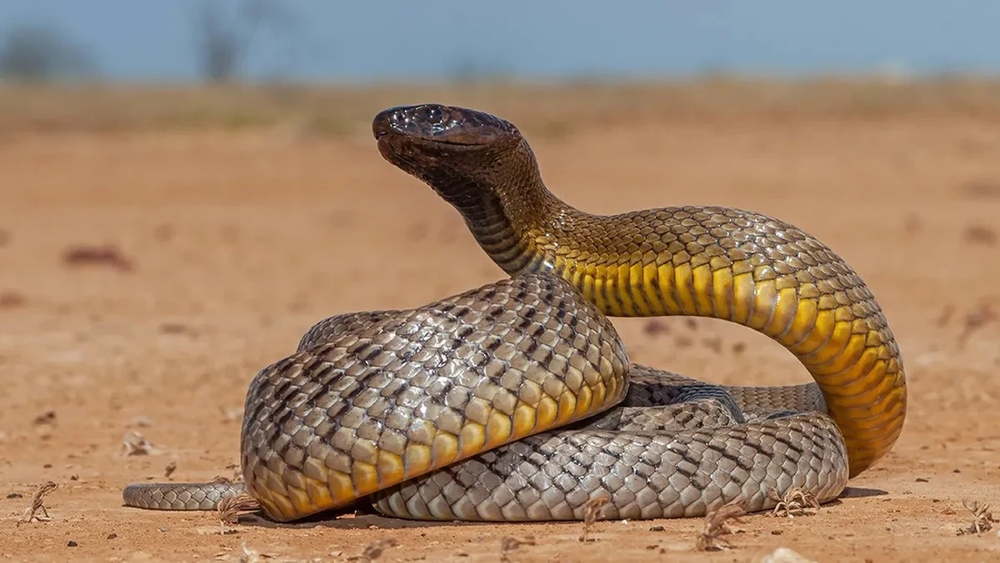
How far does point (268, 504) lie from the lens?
6867mm

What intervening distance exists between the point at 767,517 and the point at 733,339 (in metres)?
7.72

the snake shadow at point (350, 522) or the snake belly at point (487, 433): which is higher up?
the snake belly at point (487, 433)

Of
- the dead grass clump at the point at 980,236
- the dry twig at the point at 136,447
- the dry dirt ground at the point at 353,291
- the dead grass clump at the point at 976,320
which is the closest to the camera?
the dry dirt ground at the point at 353,291

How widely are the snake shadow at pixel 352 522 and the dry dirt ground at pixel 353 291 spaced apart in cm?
4

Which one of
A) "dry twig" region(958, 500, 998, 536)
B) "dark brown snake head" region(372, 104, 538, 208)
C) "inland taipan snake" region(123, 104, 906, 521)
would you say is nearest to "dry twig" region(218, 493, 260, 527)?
"inland taipan snake" region(123, 104, 906, 521)

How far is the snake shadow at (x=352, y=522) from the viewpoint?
6.86m

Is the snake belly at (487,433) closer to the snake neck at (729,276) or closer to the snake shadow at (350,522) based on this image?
the snake shadow at (350,522)

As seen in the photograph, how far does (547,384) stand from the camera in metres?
6.56

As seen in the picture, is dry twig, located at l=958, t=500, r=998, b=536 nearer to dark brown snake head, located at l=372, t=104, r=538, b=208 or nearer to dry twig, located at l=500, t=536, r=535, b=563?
dry twig, located at l=500, t=536, r=535, b=563

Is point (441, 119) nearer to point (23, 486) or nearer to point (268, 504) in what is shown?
point (268, 504)

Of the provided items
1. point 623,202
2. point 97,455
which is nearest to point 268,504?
point 97,455

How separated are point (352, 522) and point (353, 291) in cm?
1186

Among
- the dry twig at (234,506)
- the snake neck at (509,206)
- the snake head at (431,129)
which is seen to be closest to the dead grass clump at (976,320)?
the snake neck at (509,206)

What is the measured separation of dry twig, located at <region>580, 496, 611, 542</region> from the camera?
20.5 feet
